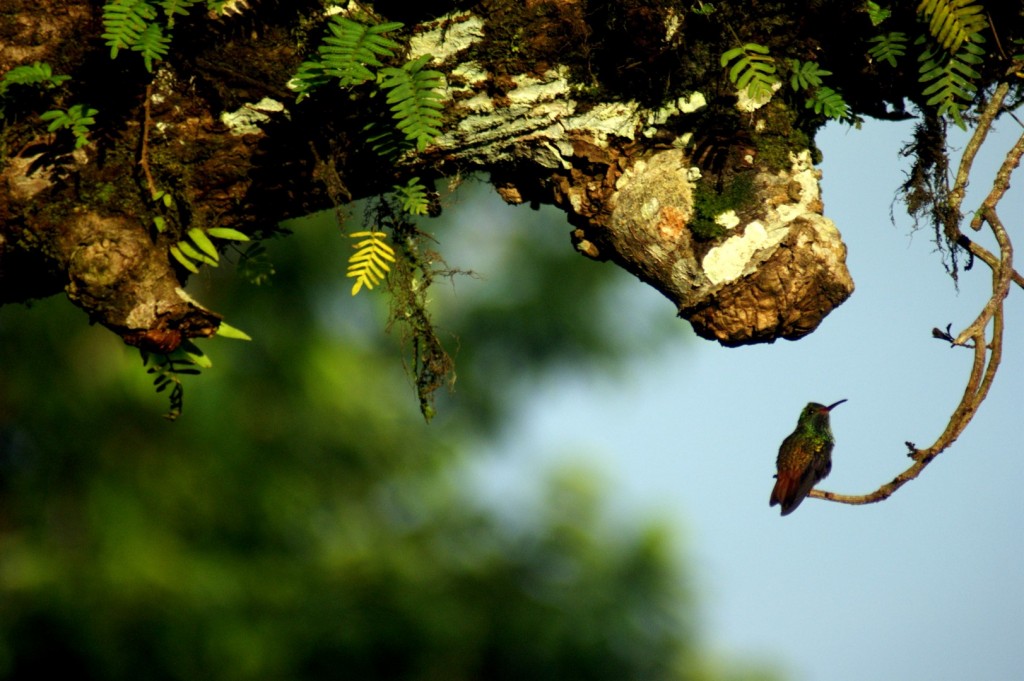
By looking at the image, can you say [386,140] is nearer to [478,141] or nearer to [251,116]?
[478,141]

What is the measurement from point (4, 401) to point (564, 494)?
15.0ft

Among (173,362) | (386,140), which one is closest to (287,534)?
(173,362)

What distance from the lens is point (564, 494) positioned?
876 cm

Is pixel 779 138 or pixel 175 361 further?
pixel 175 361

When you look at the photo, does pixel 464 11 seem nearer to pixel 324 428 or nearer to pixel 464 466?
pixel 324 428

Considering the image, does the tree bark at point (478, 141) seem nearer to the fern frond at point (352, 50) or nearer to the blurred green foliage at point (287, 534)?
the fern frond at point (352, 50)

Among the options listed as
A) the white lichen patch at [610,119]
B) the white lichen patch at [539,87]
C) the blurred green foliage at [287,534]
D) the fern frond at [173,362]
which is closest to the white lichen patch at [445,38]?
the white lichen patch at [539,87]

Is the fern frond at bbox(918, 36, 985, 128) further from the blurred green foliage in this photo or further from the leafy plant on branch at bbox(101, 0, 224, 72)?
the blurred green foliage

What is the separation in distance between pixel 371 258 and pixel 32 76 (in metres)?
0.89

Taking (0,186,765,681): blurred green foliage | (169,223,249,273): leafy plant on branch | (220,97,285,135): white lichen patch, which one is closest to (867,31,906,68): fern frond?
(220,97,285,135): white lichen patch

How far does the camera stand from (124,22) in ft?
7.06

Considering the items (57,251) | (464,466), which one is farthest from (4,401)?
(57,251)

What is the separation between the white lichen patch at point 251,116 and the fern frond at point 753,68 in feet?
3.40

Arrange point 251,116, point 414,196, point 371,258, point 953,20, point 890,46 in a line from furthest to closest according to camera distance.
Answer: point 371,258, point 414,196, point 251,116, point 890,46, point 953,20
